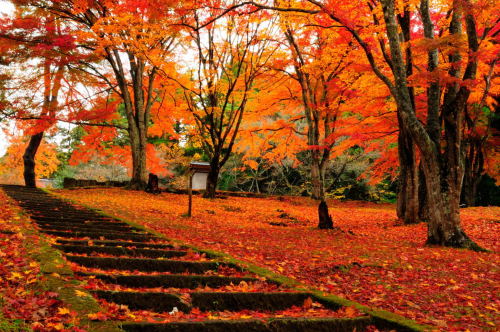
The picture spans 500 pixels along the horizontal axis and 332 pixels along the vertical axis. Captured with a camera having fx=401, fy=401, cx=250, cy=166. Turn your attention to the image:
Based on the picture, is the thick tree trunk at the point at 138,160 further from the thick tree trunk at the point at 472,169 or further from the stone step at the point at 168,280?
the thick tree trunk at the point at 472,169

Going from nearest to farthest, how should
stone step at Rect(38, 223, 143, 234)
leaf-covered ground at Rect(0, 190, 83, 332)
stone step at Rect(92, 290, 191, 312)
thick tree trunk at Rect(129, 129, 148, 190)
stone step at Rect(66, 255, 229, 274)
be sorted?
leaf-covered ground at Rect(0, 190, 83, 332)
stone step at Rect(92, 290, 191, 312)
stone step at Rect(66, 255, 229, 274)
stone step at Rect(38, 223, 143, 234)
thick tree trunk at Rect(129, 129, 148, 190)

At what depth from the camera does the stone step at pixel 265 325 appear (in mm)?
2781

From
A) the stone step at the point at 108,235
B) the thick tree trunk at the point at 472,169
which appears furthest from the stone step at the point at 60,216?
the thick tree trunk at the point at 472,169

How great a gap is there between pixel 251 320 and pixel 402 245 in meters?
7.00

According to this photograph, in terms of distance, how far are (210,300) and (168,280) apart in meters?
0.71

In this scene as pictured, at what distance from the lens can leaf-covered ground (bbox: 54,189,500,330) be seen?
461 cm

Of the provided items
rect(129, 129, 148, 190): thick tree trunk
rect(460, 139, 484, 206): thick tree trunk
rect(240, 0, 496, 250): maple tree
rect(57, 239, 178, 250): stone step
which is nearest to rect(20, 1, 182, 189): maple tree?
rect(129, 129, 148, 190): thick tree trunk

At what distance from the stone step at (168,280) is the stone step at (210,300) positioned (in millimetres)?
593

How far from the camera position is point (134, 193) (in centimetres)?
1683

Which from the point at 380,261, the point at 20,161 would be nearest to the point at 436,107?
the point at 380,261

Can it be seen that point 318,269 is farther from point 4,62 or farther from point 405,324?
point 4,62

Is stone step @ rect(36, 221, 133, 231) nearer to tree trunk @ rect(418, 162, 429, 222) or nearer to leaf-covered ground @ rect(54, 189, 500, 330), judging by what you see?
leaf-covered ground @ rect(54, 189, 500, 330)

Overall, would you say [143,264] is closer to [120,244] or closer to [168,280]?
[168,280]

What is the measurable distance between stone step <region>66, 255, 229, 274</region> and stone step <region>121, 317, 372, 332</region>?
205 cm
